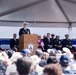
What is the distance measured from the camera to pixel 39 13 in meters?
13.8

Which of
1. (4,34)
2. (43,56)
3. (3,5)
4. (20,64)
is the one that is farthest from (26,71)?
(4,34)

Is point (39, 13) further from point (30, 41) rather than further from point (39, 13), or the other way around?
point (30, 41)

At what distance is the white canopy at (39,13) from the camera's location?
43.1 feet

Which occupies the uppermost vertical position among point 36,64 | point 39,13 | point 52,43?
point 39,13

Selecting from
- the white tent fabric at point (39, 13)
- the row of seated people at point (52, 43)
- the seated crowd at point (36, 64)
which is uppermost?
the white tent fabric at point (39, 13)

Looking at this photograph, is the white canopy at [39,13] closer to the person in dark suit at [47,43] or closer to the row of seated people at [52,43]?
the row of seated people at [52,43]

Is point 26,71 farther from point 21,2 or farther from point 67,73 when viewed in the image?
point 21,2

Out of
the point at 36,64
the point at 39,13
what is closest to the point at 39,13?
the point at 39,13

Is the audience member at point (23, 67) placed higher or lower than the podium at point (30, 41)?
lower

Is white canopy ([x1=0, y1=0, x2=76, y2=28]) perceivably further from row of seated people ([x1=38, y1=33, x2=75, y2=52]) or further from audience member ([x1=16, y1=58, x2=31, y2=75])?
audience member ([x1=16, y1=58, x2=31, y2=75])

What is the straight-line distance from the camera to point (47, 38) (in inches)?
533

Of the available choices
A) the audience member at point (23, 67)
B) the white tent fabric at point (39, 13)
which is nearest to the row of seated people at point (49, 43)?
the white tent fabric at point (39, 13)

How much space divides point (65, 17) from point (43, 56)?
8009mm

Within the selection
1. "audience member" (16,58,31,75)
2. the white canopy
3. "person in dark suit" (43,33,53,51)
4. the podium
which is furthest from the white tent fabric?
"audience member" (16,58,31,75)
